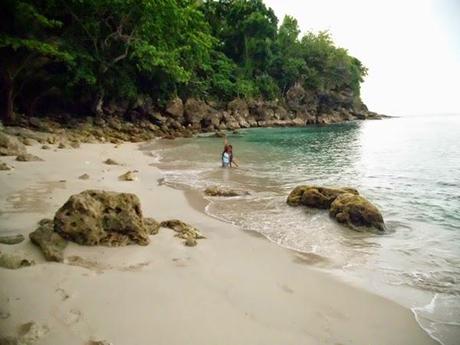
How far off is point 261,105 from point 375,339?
1999 inches

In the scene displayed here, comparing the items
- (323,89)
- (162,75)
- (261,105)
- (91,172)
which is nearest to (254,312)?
(91,172)

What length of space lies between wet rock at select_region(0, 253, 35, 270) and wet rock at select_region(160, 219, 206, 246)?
2269 millimetres

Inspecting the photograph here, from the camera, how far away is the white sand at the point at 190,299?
10.6 feet

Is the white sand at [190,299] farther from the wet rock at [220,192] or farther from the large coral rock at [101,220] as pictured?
the wet rock at [220,192]

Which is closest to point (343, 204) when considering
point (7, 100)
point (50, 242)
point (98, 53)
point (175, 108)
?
point (50, 242)

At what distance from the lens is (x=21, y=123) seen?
66.9 ft

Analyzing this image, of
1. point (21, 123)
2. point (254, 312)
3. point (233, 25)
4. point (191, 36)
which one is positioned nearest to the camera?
point (254, 312)

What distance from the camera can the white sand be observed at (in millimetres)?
3230

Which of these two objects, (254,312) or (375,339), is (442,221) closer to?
(375,339)

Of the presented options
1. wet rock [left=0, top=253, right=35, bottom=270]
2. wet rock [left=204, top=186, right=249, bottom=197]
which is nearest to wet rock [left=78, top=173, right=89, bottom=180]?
wet rock [left=204, top=186, right=249, bottom=197]

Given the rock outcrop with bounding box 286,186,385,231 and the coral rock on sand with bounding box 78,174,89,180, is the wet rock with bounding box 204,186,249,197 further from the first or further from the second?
the coral rock on sand with bounding box 78,174,89,180

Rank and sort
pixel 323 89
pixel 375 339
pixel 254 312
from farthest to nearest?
pixel 323 89, pixel 254 312, pixel 375 339

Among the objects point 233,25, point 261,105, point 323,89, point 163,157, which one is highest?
point 233,25

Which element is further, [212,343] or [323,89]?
[323,89]
